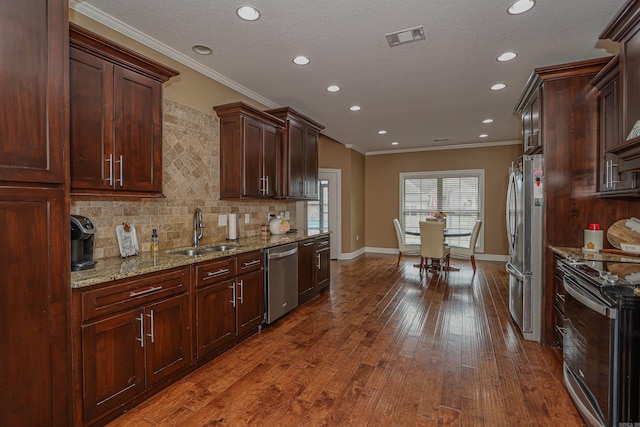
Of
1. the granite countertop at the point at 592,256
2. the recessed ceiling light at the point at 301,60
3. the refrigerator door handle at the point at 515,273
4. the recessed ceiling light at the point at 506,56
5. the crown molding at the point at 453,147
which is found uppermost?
the recessed ceiling light at the point at 301,60

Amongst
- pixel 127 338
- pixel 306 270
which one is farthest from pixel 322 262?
pixel 127 338

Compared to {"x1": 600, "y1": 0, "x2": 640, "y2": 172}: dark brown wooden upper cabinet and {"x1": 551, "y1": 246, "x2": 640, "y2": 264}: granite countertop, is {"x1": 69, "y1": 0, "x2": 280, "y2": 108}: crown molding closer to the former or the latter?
{"x1": 600, "y1": 0, "x2": 640, "y2": 172}: dark brown wooden upper cabinet

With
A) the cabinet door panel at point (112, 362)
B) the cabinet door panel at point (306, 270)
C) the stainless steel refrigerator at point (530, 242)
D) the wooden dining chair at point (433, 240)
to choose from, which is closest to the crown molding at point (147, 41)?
the cabinet door panel at point (306, 270)

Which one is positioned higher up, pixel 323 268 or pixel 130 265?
Answer: pixel 130 265

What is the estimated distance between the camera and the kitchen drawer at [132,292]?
5.82 feet

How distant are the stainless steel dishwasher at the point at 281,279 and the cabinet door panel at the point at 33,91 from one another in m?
2.06

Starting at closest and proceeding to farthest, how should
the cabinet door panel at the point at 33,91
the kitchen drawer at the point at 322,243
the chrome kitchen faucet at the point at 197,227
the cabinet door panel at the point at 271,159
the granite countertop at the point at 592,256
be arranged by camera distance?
the cabinet door panel at the point at 33,91 < the granite countertop at the point at 592,256 < the chrome kitchen faucet at the point at 197,227 < the cabinet door panel at the point at 271,159 < the kitchen drawer at the point at 322,243

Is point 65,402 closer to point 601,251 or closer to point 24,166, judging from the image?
point 24,166

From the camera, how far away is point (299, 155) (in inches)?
176

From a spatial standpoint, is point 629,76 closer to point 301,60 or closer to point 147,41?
point 301,60

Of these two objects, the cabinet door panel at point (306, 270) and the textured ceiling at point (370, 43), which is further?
the cabinet door panel at point (306, 270)

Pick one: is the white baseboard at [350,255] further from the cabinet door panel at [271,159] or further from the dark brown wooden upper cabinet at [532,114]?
the dark brown wooden upper cabinet at [532,114]

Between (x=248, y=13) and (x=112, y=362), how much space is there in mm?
2563

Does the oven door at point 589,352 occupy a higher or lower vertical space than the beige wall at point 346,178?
lower
